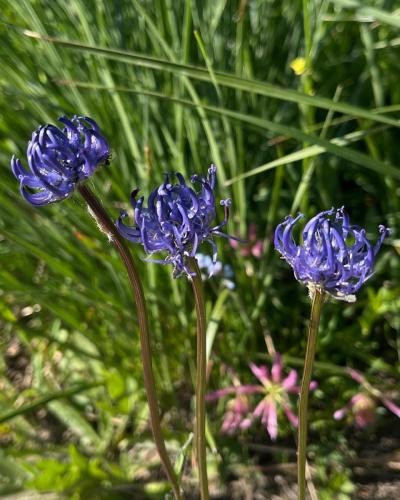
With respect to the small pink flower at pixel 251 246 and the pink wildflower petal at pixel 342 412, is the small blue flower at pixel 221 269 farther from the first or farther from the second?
the pink wildflower petal at pixel 342 412

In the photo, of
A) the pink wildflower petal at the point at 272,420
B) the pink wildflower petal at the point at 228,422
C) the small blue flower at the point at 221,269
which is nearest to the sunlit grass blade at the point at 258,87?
the small blue flower at the point at 221,269

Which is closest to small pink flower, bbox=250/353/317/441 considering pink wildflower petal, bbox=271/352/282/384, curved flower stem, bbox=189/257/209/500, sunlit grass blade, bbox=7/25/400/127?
pink wildflower petal, bbox=271/352/282/384

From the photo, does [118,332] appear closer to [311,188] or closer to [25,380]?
[25,380]

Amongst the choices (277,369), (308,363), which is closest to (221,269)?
(277,369)

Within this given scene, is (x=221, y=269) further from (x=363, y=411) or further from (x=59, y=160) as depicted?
(x=59, y=160)

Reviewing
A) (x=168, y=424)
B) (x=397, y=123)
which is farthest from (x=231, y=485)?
(x=397, y=123)

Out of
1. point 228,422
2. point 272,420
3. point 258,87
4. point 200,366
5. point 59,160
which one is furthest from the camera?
point 228,422

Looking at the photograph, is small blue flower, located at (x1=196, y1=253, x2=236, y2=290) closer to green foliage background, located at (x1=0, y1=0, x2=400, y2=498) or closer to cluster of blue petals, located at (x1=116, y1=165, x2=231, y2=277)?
green foliage background, located at (x1=0, y1=0, x2=400, y2=498)
